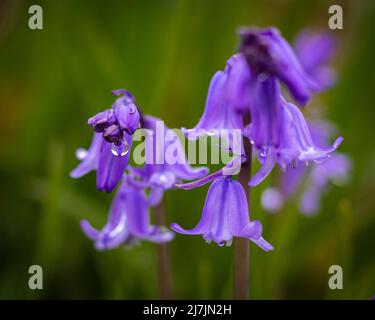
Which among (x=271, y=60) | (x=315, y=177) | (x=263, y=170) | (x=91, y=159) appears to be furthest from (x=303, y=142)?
(x=315, y=177)

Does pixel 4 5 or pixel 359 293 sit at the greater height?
pixel 4 5

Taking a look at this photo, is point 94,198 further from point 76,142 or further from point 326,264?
point 326,264

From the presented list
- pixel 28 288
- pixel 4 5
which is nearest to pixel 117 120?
pixel 28 288

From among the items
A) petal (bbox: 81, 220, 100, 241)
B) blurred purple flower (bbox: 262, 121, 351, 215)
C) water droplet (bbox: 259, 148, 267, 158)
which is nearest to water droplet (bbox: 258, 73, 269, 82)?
water droplet (bbox: 259, 148, 267, 158)

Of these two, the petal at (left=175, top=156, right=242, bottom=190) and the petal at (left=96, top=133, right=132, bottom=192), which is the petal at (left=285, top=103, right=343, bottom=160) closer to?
the petal at (left=175, top=156, right=242, bottom=190)

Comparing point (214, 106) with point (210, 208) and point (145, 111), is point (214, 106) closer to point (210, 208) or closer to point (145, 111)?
point (210, 208)

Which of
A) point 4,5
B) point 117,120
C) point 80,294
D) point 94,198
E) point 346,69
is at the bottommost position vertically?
point 80,294
